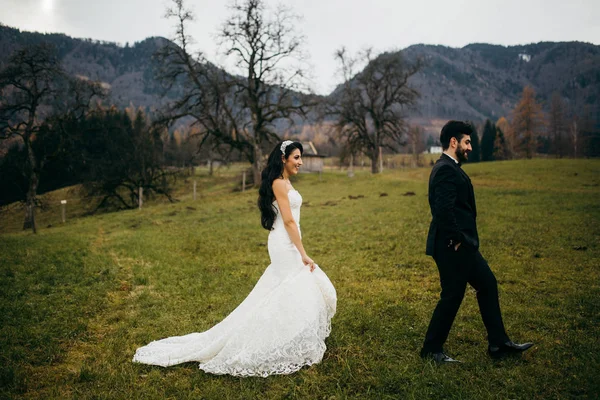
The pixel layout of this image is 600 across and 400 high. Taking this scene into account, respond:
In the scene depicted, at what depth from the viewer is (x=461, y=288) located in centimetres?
450

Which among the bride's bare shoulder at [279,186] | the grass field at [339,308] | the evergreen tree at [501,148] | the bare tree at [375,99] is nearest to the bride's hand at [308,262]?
the bride's bare shoulder at [279,186]

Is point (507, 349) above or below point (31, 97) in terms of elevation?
below

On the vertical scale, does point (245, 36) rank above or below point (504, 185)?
above

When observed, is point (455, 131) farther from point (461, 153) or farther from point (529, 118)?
point (529, 118)

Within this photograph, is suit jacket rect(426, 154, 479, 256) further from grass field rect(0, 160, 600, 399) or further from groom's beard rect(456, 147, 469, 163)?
grass field rect(0, 160, 600, 399)

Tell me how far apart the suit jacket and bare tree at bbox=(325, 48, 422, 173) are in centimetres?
4024

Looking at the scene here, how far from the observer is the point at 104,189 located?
34.4 m

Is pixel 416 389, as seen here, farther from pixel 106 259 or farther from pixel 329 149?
pixel 329 149

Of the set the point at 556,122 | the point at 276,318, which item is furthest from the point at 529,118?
the point at 276,318

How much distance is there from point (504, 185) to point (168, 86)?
103 feet

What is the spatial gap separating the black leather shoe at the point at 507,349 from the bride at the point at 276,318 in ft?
7.31

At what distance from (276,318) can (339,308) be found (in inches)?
95.9

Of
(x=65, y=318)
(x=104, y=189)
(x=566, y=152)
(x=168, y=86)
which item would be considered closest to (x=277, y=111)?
(x=168, y=86)

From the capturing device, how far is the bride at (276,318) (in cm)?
457
